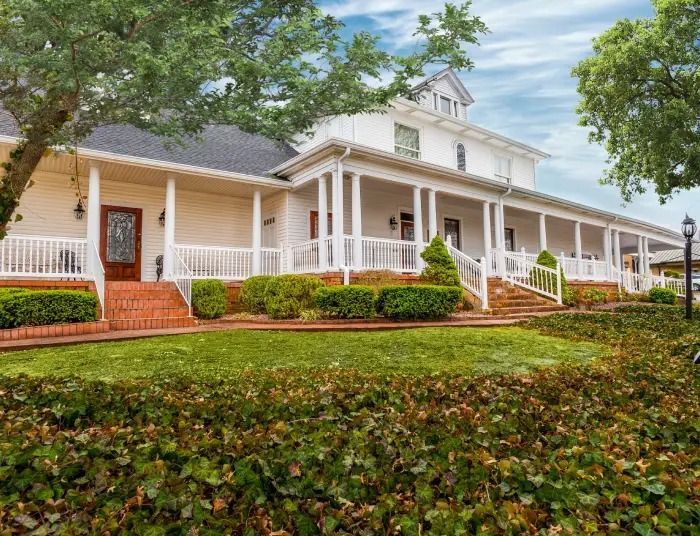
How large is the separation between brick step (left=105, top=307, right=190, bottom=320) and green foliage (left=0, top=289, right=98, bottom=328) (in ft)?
3.13

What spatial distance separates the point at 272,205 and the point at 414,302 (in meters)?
6.08

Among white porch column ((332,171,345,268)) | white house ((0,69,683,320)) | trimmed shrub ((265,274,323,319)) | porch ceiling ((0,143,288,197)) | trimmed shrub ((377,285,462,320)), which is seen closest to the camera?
trimmed shrub ((377,285,462,320))

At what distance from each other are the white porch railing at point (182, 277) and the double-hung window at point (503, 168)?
12.4m

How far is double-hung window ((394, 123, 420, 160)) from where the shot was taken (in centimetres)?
1520

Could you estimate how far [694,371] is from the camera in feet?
15.0

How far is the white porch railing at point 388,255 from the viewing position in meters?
11.4

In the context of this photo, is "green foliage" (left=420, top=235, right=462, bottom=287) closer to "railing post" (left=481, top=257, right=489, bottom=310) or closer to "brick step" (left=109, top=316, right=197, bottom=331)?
"railing post" (left=481, top=257, right=489, bottom=310)

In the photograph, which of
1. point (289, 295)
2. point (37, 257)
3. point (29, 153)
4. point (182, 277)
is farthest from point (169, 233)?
point (29, 153)

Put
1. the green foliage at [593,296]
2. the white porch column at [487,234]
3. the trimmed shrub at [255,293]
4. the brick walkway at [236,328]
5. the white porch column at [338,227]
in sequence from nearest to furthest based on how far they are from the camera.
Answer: the brick walkway at [236,328] < the trimmed shrub at [255,293] < the white porch column at [338,227] < the green foliage at [593,296] < the white porch column at [487,234]

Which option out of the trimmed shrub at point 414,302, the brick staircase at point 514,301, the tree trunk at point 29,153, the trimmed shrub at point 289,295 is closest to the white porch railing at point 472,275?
the brick staircase at point 514,301

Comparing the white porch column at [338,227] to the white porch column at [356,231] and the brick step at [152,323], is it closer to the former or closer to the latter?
the white porch column at [356,231]

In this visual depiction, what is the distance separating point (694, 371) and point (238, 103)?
4925 mm

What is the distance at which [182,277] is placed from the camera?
10.0 m

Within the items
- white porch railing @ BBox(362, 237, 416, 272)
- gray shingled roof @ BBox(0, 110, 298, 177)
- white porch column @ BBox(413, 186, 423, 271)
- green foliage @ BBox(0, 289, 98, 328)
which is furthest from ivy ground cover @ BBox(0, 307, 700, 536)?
white porch column @ BBox(413, 186, 423, 271)
